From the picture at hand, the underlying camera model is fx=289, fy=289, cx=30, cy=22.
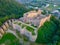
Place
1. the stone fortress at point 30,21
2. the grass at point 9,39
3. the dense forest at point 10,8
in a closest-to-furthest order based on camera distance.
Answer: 1. the grass at point 9,39
2. the stone fortress at point 30,21
3. the dense forest at point 10,8

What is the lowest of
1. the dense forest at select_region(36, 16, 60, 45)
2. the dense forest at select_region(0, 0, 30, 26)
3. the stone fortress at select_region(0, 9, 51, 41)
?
the dense forest at select_region(0, 0, 30, 26)

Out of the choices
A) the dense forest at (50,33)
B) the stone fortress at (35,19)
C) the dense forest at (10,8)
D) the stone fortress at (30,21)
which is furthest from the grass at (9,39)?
the dense forest at (10,8)

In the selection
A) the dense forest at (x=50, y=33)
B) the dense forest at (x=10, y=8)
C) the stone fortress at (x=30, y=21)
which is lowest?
the dense forest at (x=10, y=8)

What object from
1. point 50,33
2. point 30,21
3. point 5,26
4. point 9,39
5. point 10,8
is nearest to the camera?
point 9,39

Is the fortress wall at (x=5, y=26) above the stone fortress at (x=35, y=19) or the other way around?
the other way around

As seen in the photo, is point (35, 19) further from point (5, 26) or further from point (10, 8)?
point (10, 8)

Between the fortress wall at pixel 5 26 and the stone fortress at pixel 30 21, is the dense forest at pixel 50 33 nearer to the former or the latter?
the stone fortress at pixel 30 21

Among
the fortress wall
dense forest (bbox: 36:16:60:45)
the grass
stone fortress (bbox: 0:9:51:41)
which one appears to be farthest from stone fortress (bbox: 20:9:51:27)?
the grass

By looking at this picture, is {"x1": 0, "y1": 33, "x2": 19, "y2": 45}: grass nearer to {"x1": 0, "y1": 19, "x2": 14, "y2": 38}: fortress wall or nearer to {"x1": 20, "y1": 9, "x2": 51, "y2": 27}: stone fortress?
{"x1": 0, "y1": 19, "x2": 14, "y2": 38}: fortress wall

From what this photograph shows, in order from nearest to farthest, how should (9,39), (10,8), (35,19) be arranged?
(9,39)
(35,19)
(10,8)

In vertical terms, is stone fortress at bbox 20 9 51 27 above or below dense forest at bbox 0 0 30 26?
above

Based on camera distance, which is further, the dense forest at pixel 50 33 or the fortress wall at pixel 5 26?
the fortress wall at pixel 5 26

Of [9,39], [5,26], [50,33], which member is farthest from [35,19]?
[9,39]
